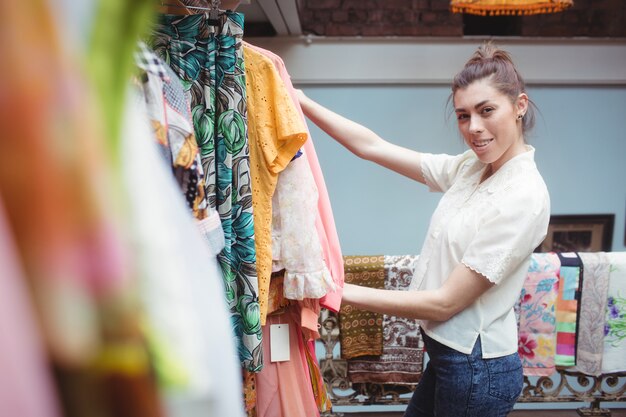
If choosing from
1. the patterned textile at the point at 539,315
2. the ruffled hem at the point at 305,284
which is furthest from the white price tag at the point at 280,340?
the patterned textile at the point at 539,315

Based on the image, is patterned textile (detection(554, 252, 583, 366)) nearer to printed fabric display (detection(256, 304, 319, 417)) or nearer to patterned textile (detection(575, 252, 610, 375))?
patterned textile (detection(575, 252, 610, 375))

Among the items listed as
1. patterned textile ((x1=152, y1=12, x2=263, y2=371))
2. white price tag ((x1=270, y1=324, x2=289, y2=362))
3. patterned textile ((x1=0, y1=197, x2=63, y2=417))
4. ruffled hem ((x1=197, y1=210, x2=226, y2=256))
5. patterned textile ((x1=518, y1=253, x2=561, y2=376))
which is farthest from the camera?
patterned textile ((x1=518, y1=253, x2=561, y2=376))

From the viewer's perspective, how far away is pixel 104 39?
255 millimetres

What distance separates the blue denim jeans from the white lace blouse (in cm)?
3

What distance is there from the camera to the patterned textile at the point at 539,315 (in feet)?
7.68

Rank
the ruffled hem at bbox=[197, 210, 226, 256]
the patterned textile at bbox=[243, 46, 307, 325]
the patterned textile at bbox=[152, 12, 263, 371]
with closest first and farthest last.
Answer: the ruffled hem at bbox=[197, 210, 226, 256] → the patterned textile at bbox=[152, 12, 263, 371] → the patterned textile at bbox=[243, 46, 307, 325]

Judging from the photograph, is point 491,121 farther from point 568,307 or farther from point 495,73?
point 568,307

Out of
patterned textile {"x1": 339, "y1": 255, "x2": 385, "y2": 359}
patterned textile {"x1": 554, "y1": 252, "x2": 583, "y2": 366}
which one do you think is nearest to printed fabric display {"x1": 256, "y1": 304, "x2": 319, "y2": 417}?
patterned textile {"x1": 339, "y1": 255, "x2": 385, "y2": 359}

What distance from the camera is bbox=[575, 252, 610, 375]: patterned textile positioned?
239cm

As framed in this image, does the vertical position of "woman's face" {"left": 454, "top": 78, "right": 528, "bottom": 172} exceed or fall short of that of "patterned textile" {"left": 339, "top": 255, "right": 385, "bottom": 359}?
it exceeds it

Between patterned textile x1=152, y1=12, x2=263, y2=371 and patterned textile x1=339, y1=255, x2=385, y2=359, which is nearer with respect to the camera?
patterned textile x1=152, y1=12, x2=263, y2=371

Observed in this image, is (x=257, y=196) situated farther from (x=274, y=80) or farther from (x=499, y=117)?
(x=499, y=117)

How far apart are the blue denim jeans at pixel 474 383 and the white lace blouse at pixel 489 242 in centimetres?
3

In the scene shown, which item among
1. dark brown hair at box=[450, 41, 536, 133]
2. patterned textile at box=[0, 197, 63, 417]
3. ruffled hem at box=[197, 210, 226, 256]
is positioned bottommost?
ruffled hem at box=[197, 210, 226, 256]
